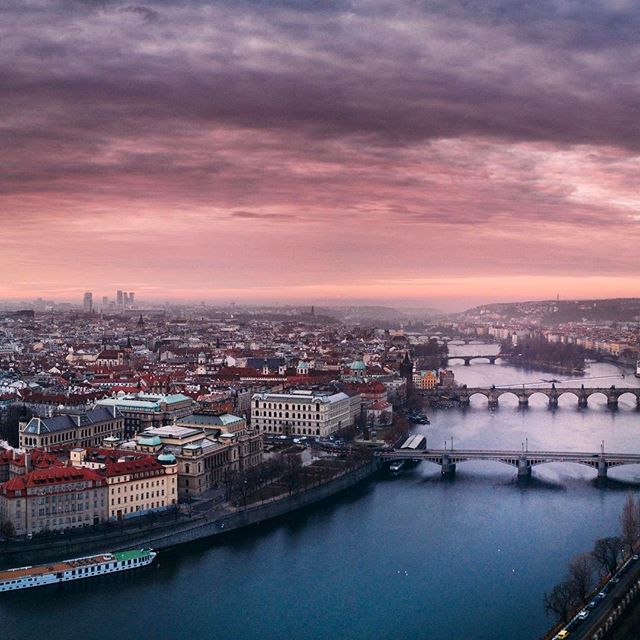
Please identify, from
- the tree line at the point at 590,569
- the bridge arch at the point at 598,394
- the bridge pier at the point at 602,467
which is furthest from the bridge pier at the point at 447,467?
the bridge arch at the point at 598,394

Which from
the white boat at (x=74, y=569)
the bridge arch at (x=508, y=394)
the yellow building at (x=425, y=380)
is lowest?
the white boat at (x=74, y=569)

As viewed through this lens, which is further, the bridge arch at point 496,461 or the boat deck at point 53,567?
the bridge arch at point 496,461

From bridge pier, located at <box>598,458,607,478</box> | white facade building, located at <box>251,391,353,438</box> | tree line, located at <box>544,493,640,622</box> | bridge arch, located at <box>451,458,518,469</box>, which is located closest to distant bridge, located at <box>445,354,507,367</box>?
white facade building, located at <box>251,391,353,438</box>

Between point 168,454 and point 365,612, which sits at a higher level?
point 168,454

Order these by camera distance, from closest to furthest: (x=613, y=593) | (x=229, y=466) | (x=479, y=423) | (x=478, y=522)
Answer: (x=613, y=593) < (x=478, y=522) < (x=229, y=466) < (x=479, y=423)

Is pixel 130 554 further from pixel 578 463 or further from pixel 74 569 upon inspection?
pixel 578 463

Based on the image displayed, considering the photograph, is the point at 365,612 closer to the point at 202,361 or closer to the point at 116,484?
the point at 116,484

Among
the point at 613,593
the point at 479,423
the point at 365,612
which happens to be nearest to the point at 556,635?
the point at 613,593

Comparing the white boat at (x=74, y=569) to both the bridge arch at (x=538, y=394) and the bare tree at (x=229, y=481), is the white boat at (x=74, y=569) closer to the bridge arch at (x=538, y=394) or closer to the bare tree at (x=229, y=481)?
the bare tree at (x=229, y=481)
